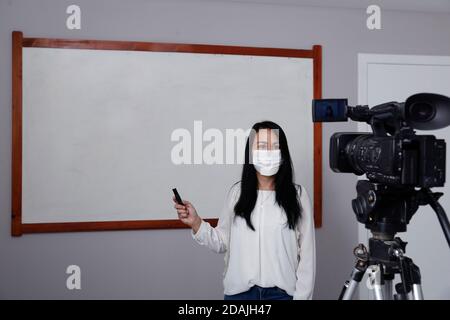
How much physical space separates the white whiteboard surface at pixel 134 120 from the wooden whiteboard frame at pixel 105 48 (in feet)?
0.09

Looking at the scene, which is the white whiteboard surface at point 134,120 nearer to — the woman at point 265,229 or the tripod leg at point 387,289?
the woman at point 265,229

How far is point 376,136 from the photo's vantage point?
1.15 m

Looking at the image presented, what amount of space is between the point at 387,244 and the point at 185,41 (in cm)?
176

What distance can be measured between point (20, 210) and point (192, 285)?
102 cm

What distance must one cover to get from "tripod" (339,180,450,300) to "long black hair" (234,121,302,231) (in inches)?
21.0

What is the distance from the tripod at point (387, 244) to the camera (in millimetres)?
1073

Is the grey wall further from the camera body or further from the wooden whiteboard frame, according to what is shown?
the camera body

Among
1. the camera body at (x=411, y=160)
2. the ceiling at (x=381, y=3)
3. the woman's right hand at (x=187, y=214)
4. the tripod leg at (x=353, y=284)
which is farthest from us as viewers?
the ceiling at (x=381, y=3)

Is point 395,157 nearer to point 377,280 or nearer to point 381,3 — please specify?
point 377,280

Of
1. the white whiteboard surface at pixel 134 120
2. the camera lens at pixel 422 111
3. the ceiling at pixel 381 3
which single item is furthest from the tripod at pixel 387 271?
the ceiling at pixel 381 3

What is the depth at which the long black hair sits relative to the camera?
5.54 ft

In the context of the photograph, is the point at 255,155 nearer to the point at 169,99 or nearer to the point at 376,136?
the point at 376,136

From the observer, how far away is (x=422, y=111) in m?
1.09
